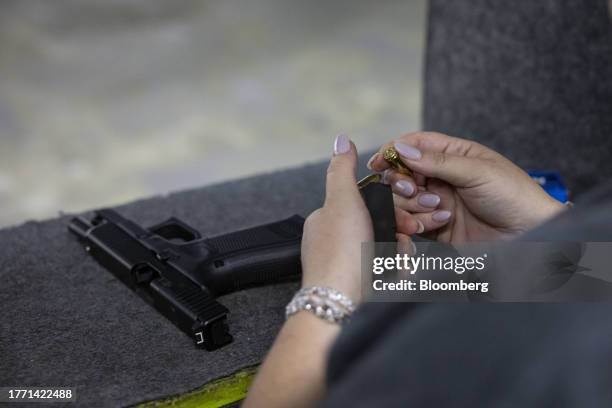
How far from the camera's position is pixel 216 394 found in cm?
64

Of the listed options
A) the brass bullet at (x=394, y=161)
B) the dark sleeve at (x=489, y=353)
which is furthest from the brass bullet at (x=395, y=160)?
the dark sleeve at (x=489, y=353)

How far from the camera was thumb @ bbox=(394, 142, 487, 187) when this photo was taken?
71 centimetres

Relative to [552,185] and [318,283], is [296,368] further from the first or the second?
[552,185]

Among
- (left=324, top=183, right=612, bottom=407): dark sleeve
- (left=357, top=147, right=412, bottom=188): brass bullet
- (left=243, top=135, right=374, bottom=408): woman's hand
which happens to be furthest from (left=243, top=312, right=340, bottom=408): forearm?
(left=357, top=147, right=412, bottom=188): brass bullet

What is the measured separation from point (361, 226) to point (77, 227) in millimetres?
472

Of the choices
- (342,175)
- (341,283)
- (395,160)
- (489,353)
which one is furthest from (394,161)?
(489,353)

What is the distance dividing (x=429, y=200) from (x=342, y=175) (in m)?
0.16

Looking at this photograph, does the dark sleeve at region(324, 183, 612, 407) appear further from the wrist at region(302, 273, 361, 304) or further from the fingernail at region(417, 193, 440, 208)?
the fingernail at region(417, 193, 440, 208)

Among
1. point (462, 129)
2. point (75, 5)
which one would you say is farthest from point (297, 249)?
point (75, 5)

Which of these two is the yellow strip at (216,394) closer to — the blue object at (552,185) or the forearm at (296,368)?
the forearm at (296,368)

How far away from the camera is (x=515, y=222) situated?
72cm

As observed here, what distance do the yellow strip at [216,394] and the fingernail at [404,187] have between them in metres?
0.23

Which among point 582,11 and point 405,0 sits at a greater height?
point 405,0

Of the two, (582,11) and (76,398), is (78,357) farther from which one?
(582,11)
